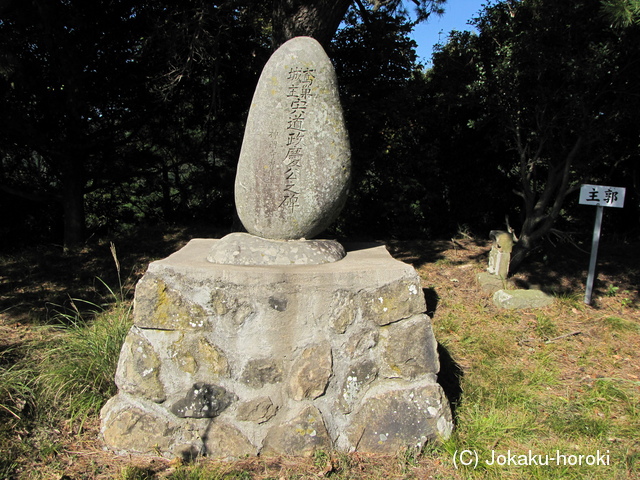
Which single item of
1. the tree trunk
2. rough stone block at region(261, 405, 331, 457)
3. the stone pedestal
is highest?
the tree trunk

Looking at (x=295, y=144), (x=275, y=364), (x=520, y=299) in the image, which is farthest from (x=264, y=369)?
(x=520, y=299)

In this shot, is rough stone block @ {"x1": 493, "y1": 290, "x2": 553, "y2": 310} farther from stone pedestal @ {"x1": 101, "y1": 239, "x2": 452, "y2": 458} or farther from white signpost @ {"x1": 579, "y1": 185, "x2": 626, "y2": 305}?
stone pedestal @ {"x1": 101, "y1": 239, "x2": 452, "y2": 458}

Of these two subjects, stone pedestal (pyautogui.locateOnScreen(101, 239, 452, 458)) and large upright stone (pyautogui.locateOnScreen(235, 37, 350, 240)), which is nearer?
stone pedestal (pyautogui.locateOnScreen(101, 239, 452, 458))

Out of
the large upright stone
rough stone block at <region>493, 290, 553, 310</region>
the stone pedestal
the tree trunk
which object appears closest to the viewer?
the stone pedestal

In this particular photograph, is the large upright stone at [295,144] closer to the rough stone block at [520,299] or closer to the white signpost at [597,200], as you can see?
the rough stone block at [520,299]

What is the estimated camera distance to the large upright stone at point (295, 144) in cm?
262

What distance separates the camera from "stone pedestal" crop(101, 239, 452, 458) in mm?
2416

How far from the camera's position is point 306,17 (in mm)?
4703

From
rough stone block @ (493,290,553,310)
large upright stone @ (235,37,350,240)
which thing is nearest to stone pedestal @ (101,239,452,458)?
large upright stone @ (235,37,350,240)

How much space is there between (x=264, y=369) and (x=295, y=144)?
1.20 metres

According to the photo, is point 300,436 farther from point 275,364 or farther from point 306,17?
point 306,17

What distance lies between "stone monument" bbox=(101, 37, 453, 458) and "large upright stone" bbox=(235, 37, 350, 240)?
0.37 m

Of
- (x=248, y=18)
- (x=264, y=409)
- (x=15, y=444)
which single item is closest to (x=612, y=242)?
(x=248, y=18)

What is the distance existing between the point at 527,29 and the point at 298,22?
2.20 meters
